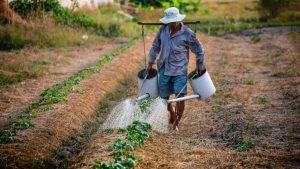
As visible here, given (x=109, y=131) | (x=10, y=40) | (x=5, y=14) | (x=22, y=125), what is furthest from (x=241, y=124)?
(x=5, y=14)

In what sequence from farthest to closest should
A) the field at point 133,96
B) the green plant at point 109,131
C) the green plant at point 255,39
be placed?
the green plant at point 255,39 < the green plant at point 109,131 < the field at point 133,96

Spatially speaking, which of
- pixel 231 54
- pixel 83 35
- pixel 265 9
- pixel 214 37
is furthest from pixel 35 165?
pixel 265 9

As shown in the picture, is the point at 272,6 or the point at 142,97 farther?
the point at 272,6

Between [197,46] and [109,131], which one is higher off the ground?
[197,46]

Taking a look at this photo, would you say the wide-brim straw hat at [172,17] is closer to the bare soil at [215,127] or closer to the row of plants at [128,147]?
the row of plants at [128,147]

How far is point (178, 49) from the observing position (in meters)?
8.15

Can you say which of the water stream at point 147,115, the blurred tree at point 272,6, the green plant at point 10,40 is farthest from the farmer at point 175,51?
the blurred tree at point 272,6

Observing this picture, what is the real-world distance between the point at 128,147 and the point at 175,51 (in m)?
2.19

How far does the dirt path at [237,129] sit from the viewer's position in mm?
6492

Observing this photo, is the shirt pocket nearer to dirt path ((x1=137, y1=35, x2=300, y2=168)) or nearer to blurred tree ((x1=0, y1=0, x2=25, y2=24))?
dirt path ((x1=137, y1=35, x2=300, y2=168))

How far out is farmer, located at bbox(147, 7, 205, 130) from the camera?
8086 mm

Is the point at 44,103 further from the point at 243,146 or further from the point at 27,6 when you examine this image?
the point at 27,6

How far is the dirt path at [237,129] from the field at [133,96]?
0.01 m

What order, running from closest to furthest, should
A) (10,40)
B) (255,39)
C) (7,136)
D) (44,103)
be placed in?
1. (7,136)
2. (44,103)
3. (10,40)
4. (255,39)
